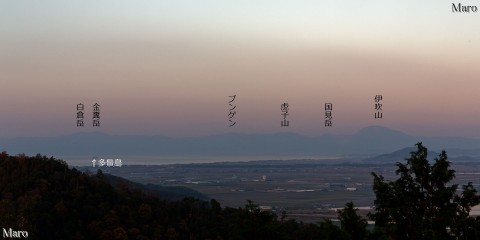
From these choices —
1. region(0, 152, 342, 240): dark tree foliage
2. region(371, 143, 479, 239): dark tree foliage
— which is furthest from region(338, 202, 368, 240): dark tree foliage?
region(0, 152, 342, 240): dark tree foliage

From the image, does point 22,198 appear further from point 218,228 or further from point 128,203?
point 218,228

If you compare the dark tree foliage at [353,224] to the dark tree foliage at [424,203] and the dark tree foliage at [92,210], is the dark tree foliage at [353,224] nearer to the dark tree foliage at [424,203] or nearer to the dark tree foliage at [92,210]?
the dark tree foliage at [424,203]

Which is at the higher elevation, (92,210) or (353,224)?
(353,224)

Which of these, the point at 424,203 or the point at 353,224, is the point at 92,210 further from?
the point at 353,224

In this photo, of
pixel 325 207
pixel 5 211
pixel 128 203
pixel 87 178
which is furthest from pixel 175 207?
pixel 325 207

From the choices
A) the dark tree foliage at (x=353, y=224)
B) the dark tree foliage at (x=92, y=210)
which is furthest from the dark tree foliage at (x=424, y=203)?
the dark tree foliage at (x=92, y=210)

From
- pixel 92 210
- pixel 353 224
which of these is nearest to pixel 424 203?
pixel 353 224

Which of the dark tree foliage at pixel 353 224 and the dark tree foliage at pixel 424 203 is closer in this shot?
the dark tree foliage at pixel 353 224

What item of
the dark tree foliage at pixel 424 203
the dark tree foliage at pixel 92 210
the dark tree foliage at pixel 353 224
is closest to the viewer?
the dark tree foliage at pixel 353 224
